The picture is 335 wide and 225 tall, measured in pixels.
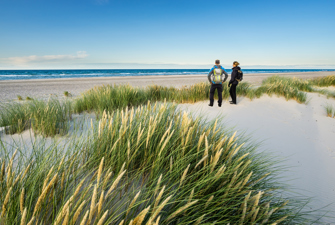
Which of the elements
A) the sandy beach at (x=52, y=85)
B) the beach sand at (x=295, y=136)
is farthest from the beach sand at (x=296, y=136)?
the sandy beach at (x=52, y=85)

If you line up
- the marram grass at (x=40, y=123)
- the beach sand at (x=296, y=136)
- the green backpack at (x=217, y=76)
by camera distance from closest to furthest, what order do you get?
the beach sand at (x=296, y=136)
the marram grass at (x=40, y=123)
the green backpack at (x=217, y=76)

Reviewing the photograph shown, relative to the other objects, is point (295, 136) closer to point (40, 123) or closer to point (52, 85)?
point (40, 123)

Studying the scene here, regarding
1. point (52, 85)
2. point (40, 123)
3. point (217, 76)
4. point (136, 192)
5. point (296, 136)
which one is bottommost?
point (296, 136)

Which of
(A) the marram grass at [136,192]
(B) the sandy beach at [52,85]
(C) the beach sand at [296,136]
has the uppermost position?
(B) the sandy beach at [52,85]

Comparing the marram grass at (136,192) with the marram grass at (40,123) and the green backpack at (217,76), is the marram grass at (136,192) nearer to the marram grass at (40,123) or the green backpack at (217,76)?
the marram grass at (40,123)

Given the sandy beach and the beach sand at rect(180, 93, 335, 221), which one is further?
the sandy beach

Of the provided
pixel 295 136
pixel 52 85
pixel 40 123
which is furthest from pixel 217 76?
pixel 52 85

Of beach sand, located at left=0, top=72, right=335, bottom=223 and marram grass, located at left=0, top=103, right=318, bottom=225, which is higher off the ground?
marram grass, located at left=0, top=103, right=318, bottom=225

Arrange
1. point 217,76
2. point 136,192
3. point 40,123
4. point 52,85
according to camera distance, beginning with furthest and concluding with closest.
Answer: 1. point 52,85
2. point 217,76
3. point 40,123
4. point 136,192

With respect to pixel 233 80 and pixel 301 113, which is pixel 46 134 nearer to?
pixel 233 80

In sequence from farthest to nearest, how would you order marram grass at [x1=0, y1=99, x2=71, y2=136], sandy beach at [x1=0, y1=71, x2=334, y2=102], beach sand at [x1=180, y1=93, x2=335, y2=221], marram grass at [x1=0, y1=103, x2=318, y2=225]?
sandy beach at [x1=0, y1=71, x2=334, y2=102] < marram grass at [x1=0, y1=99, x2=71, y2=136] < beach sand at [x1=180, y1=93, x2=335, y2=221] < marram grass at [x1=0, y1=103, x2=318, y2=225]

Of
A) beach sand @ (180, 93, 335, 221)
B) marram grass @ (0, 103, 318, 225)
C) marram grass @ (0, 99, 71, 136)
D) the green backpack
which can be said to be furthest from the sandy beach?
beach sand @ (180, 93, 335, 221)

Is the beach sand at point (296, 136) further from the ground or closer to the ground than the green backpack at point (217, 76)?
closer to the ground

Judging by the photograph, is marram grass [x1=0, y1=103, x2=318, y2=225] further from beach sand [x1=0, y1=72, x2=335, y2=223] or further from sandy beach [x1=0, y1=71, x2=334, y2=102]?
sandy beach [x1=0, y1=71, x2=334, y2=102]
